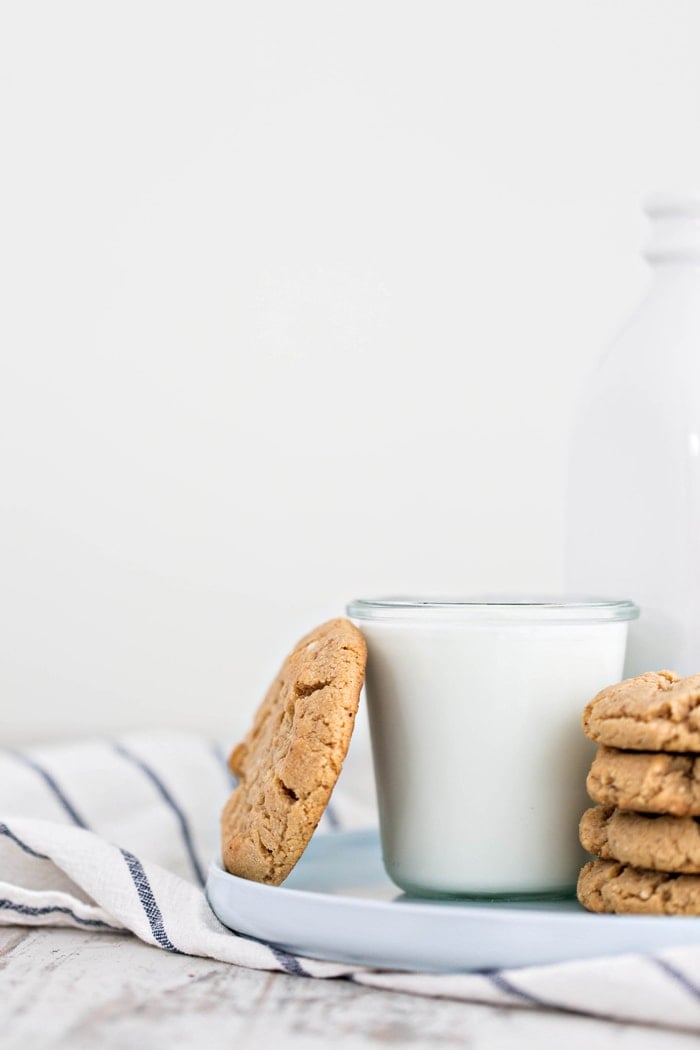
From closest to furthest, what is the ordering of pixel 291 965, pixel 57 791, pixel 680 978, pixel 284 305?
1. pixel 680 978
2. pixel 291 965
3. pixel 57 791
4. pixel 284 305

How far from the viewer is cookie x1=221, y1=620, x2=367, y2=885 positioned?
855 millimetres

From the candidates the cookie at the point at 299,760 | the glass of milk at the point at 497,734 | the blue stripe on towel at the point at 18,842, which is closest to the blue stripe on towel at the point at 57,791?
the blue stripe on towel at the point at 18,842

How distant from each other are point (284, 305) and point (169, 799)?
2.23 ft

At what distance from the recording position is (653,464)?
1.04 m

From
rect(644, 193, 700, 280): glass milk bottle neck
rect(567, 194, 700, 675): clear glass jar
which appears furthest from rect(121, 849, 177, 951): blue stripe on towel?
rect(644, 193, 700, 280): glass milk bottle neck

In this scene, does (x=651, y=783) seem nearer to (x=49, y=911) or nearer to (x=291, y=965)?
(x=291, y=965)

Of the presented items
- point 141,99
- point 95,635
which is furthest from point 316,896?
point 141,99

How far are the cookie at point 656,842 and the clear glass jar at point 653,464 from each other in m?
0.25

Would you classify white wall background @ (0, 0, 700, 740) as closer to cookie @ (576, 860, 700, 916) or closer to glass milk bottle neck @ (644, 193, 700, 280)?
glass milk bottle neck @ (644, 193, 700, 280)

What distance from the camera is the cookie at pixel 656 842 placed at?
76 centimetres

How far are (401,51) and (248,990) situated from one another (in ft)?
4.24

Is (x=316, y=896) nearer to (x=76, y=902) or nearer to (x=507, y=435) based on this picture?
(x=76, y=902)

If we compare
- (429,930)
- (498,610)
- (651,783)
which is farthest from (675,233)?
(429,930)

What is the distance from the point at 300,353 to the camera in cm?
168
